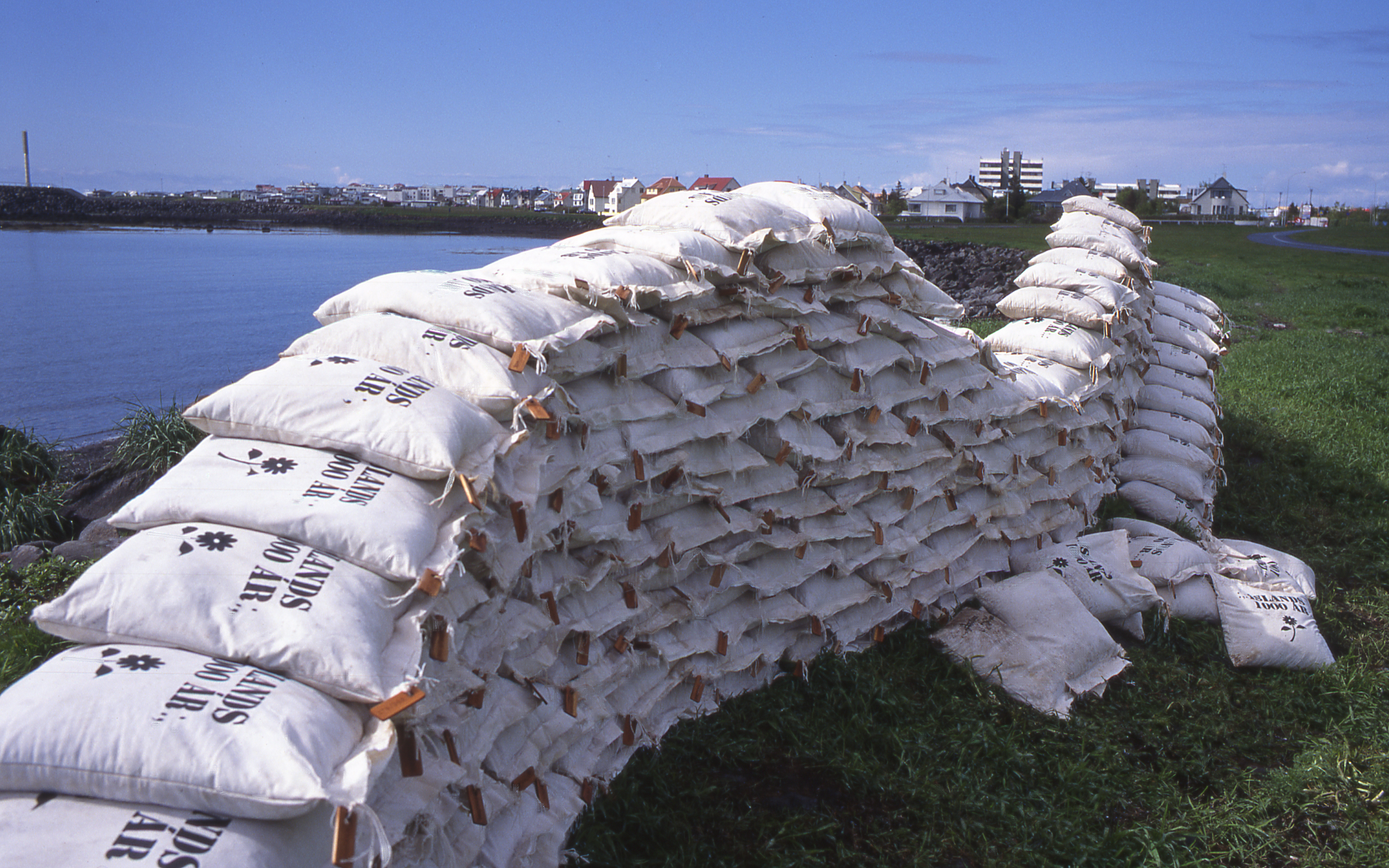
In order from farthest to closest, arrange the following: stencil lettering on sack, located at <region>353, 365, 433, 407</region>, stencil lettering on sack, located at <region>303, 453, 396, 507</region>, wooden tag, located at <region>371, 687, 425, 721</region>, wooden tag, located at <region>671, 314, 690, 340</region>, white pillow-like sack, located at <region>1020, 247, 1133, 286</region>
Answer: white pillow-like sack, located at <region>1020, 247, 1133, 286</region> → wooden tag, located at <region>671, 314, 690, 340</region> → stencil lettering on sack, located at <region>353, 365, 433, 407</region> → stencil lettering on sack, located at <region>303, 453, 396, 507</region> → wooden tag, located at <region>371, 687, 425, 721</region>

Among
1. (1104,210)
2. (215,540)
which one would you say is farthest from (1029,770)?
(1104,210)

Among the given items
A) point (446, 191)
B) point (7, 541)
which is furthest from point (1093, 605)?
point (446, 191)

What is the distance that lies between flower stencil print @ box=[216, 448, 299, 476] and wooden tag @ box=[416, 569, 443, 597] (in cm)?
57

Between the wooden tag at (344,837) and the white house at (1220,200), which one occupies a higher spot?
the white house at (1220,200)

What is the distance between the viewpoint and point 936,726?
163 inches

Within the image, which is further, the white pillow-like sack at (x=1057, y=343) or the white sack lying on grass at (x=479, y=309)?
the white pillow-like sack at (x=1057, y=343)

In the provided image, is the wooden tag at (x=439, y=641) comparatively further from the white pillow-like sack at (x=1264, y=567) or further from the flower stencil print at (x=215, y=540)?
the white pillow-like sack at (x=1264, y=567)

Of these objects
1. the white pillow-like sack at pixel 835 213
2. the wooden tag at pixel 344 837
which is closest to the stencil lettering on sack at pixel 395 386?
the wooden tag at pixel 344 837

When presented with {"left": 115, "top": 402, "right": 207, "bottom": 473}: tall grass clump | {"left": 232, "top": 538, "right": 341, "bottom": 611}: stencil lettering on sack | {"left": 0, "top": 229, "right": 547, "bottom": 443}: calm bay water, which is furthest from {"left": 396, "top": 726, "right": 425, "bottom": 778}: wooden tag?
{"left": 115, "top": 402, "right": 207, "bottom": 473}: tall grass clump

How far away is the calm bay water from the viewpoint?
14430mm

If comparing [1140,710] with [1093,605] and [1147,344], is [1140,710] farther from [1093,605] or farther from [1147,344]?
[1147,344]

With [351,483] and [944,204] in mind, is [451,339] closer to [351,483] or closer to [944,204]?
[351,483]

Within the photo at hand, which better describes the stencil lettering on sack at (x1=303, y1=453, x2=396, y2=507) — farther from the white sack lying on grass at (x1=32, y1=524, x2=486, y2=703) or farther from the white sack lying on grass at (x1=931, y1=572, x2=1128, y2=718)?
the white sack lying on grass at (x1=931, y1=572, x2=1128, y2=718)

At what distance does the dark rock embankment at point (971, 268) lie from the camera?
25.8 m
